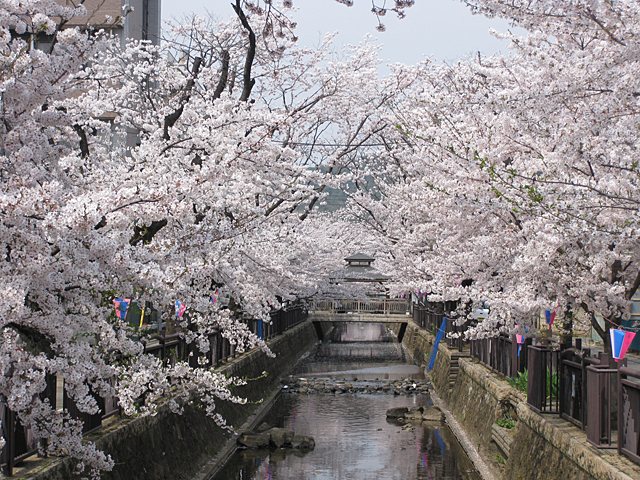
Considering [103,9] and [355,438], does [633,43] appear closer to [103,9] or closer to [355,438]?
[355,438]

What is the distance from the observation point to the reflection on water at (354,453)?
646 inches

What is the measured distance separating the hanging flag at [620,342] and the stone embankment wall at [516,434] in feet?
3.74

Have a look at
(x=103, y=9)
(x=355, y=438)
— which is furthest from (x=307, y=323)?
(x=355, y=438)

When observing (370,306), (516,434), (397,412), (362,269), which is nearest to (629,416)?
(516,434)

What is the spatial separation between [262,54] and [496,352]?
27.8 ft

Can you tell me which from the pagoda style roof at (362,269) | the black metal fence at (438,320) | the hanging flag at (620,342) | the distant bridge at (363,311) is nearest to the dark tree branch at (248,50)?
the hanging flag at (620,342)

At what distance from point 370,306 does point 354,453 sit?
1202 inches

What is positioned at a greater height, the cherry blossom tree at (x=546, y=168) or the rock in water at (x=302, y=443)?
the cherry blossom tree at (x=546, y=168)

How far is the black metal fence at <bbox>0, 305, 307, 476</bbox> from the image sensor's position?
28.3 feet

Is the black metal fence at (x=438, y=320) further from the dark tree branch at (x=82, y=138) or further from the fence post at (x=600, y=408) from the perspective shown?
the dark tree branch at (x=82, y=138)

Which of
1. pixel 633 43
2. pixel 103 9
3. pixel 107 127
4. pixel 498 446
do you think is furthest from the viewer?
pixel 103 9

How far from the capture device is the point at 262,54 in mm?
17641

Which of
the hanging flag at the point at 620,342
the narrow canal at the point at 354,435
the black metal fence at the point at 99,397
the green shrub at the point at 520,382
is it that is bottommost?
the narrow canal at the point at 354,435

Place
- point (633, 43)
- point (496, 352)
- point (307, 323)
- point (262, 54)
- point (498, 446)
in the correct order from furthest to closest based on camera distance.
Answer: point (307, 323)
point (496, 352)
point (262, 54)
point (498, 446)
point (633, 43)
